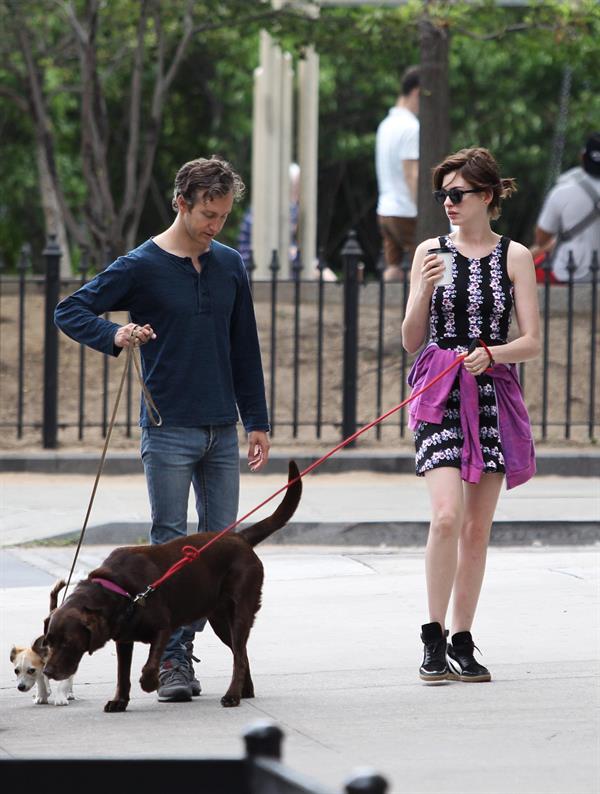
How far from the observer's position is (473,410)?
18.5 feet

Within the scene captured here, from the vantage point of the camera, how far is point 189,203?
5328mm

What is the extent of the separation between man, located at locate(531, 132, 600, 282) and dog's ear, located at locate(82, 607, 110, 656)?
387 inches

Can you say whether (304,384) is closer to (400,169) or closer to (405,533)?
(400,169)

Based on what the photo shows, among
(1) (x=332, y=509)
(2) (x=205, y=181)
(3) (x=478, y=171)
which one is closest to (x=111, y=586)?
(2) (x=205, y=181)

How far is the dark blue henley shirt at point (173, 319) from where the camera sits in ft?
17.8

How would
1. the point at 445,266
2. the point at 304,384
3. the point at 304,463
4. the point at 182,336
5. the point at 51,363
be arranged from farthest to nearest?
1. the point at 304,384
2. the point at 51,363
3. the point at 304,463
4. the point at 445,266
5. the point at 182,336

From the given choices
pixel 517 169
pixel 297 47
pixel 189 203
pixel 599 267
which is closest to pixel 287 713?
pixel 189 203

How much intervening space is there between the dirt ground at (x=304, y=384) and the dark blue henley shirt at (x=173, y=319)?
567cm

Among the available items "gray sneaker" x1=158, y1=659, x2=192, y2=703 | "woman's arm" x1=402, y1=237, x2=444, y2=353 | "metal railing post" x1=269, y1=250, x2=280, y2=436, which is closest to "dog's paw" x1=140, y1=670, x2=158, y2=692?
"gray sneaker" x1=158, y1=659, x2=192, y2=703

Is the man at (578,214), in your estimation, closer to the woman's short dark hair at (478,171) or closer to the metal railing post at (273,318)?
the metal railing post at (273,318)

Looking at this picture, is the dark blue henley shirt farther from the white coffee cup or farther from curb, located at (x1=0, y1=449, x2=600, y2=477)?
curb, located at (x1=0, y1=449, x2=600, y2=477)

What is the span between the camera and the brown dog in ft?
16.0

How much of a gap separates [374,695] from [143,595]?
101 centimetres

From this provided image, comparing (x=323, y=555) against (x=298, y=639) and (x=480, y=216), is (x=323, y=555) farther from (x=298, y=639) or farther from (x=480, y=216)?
(x=480, y=216)
